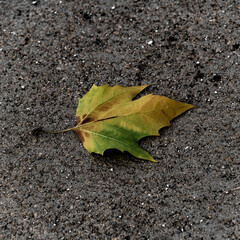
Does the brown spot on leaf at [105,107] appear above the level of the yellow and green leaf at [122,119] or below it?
above

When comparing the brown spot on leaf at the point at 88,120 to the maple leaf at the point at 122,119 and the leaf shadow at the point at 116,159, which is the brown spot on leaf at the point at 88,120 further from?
the leaf shadow at the point at 116,159

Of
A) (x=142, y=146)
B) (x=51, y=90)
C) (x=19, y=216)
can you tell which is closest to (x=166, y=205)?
(x=142, y=146)

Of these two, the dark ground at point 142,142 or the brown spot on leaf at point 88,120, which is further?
the brown spot on leaf at point 88,120

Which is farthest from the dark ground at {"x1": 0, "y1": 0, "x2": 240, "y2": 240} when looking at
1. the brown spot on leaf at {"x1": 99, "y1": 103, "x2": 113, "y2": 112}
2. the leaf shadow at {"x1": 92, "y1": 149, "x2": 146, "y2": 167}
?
the brown spot on leaf at {"x1": 99, "y1": 103, "x2": 113, "y2": 112}

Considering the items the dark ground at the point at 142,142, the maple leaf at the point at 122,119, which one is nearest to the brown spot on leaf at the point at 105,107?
the maple leaf at the point at 122,119

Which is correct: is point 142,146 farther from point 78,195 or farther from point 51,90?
point 51,90

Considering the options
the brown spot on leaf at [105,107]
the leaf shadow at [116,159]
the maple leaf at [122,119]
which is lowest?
the leaf shadow at [116,159]

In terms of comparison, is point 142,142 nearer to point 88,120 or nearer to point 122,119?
point 122,119
